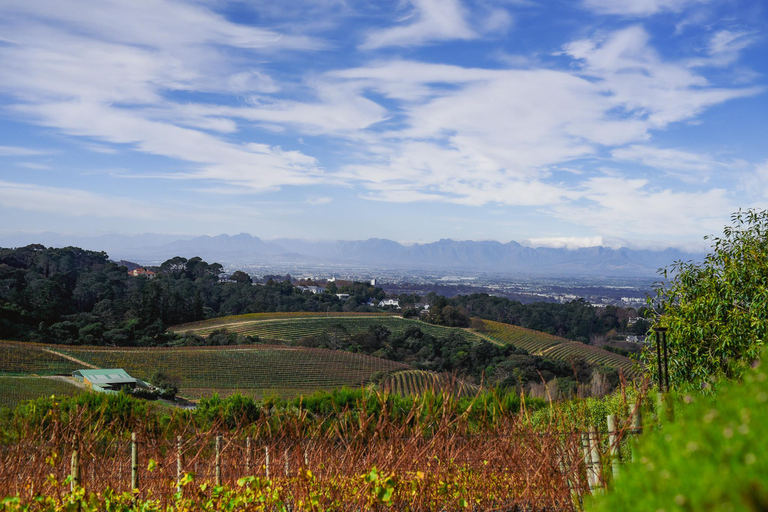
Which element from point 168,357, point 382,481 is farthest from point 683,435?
point 168,357

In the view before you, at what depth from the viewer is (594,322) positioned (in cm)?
5812

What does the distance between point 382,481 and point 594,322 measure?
5917 cm

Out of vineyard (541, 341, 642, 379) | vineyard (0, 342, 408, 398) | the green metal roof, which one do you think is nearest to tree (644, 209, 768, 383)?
vineyard (0, 342, 408, 398)

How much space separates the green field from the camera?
86.3ft

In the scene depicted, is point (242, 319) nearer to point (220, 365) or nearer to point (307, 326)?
point (307, 326)

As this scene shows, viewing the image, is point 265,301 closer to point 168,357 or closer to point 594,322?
point 168,357

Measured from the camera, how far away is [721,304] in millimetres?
8344

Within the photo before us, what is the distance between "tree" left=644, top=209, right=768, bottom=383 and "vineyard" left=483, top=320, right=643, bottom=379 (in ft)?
105

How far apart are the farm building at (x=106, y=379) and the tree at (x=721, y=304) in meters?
26.6

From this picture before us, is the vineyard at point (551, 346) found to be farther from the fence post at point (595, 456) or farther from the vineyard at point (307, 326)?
the fence post at point (595, 456)

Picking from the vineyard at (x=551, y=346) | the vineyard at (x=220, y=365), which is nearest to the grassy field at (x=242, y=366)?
the vineyard at (x=220, y=365)

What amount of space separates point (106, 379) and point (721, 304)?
30.0 m

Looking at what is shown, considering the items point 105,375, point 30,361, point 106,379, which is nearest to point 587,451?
point 106,379

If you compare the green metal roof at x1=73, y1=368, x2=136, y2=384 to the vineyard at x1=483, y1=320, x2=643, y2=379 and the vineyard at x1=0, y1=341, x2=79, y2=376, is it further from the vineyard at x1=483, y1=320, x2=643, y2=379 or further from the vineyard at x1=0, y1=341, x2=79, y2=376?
the vineyard at x1=483, y1=320, x2=643, y2=379
